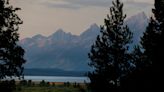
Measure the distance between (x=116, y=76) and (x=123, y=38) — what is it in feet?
23.4

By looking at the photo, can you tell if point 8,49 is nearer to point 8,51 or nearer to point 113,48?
point 8,51

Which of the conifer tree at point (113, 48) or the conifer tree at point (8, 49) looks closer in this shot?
the conifer tree at point (8, 49)

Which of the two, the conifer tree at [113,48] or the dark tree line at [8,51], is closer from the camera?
the dark tree line at [8,51]

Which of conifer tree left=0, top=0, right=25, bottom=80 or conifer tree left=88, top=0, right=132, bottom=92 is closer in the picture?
conifer tree left=0, top=0, right=25, bottom=80

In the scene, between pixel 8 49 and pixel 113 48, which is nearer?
pixel 8 49

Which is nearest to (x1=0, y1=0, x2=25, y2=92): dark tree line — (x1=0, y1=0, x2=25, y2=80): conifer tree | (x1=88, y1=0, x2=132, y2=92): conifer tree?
(x1=0, y1=0, x2=25, y2=80): conifer tree

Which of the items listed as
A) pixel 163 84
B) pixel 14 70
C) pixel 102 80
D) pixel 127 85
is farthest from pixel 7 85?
pixel 163 84

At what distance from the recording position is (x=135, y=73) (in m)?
26.2

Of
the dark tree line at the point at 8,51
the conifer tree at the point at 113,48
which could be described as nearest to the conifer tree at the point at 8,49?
the dark tree line at the point at 8,51

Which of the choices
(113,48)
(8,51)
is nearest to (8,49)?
(8,51)

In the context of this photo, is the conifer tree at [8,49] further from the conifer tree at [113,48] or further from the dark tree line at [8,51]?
the conifer tree at [113,48]

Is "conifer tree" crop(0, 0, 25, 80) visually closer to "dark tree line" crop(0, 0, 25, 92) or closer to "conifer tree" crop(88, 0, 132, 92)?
"dark tree line" crop(0, 0, 25, 92)

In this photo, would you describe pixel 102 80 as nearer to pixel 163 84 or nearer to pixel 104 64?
pixel 163 84

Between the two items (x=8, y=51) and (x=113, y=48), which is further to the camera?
(x=113, y=48)
